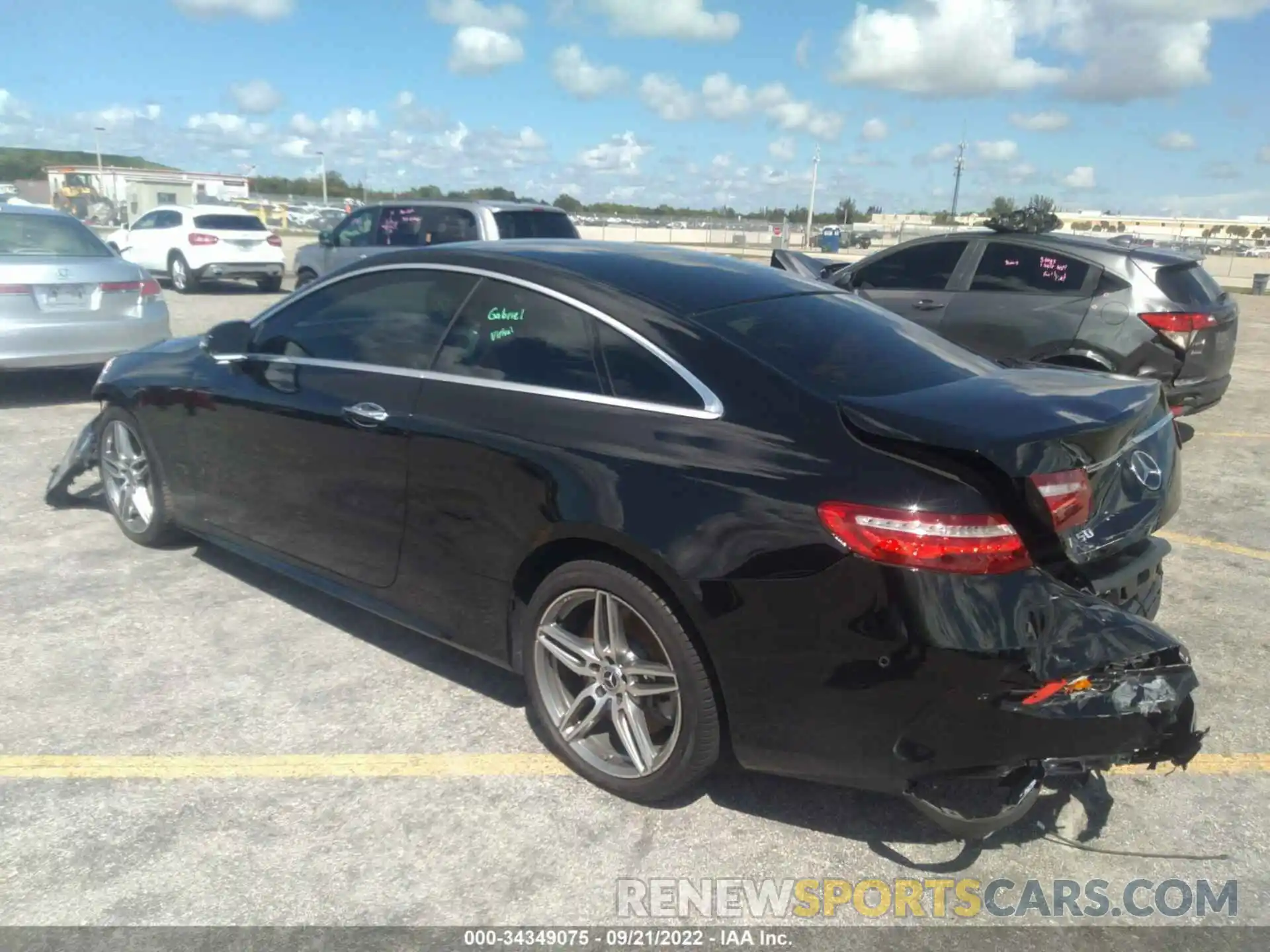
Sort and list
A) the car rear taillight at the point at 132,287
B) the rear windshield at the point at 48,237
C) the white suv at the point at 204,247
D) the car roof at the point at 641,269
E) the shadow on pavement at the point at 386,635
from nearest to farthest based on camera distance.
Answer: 1. the car roof at the point at 641,269
2. the shadow on pavement at the point at 386,635
3. the rear windshield at the point at 48,237
4. the car rear taillight at the point at 132,287
5. the white suv at the point at 204,247

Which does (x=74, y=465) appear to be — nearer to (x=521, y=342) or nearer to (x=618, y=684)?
(x=521, y=342)

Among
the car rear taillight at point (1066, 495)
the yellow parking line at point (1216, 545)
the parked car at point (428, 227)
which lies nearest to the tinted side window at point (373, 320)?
the car rear taillight at point (1066, 495)

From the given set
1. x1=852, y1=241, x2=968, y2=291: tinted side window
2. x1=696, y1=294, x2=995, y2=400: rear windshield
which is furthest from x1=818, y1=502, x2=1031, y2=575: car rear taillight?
x1=852, y1=241, x2=968, y2=291: tinted side window

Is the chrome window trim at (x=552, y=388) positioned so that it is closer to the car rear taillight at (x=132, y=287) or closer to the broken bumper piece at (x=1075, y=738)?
the broken bumper piece at (x=1075, y=738)

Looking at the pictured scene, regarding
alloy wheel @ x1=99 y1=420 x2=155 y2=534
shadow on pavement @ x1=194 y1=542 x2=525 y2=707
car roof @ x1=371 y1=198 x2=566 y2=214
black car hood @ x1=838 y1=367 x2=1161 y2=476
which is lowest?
shadow on pavement @ x1=194 y1=542 x2=525 y2=707

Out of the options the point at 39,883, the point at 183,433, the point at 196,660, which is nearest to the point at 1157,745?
the point at 39,883

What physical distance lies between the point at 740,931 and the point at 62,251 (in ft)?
27.1

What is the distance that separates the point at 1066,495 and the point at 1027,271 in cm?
557

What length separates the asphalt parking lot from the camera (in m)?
2.65

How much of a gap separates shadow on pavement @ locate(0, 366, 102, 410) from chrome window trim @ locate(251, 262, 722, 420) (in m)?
5.12

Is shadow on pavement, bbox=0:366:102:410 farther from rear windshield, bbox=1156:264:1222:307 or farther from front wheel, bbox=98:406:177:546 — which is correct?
rear windshield, bbox=1156:264:1222:307

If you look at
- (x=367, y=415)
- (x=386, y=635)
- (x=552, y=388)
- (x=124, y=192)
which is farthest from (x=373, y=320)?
(x=124, y=192)

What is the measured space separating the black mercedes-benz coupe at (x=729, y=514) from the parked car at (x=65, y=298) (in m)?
4.82

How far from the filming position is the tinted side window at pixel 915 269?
816cm
